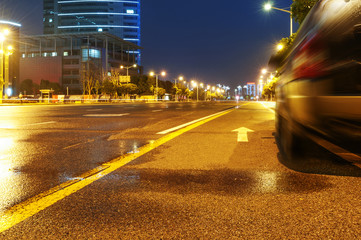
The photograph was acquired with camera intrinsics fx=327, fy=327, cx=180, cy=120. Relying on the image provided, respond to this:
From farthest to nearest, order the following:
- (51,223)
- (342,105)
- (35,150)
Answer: (35,150), (342,105), (51,223)

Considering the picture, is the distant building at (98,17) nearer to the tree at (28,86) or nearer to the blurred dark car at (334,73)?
the tree at (28,86)

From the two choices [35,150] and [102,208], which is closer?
[102,208]

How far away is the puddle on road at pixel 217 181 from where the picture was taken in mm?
3457

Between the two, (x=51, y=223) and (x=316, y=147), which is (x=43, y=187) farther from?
(x=316, y=147)

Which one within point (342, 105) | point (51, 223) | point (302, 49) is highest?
point (302, 49)

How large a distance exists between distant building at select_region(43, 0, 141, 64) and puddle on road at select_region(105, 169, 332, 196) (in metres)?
138

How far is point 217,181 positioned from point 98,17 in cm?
15047

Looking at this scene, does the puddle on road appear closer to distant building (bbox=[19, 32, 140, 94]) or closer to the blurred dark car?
the blurred dark car

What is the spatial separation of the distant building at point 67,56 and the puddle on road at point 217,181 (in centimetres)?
9235

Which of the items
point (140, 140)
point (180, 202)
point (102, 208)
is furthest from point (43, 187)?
point (140, 140)

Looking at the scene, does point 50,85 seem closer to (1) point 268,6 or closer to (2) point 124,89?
(2) point 124,89

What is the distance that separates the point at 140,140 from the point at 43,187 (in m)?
3.88

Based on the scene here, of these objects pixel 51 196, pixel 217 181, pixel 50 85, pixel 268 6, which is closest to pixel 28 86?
pixel 50 85

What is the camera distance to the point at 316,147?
6406 mm
